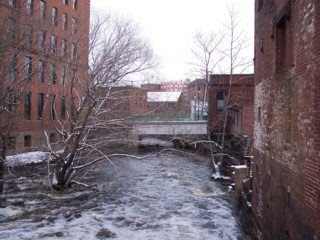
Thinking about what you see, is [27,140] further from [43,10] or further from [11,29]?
Result: [11,29]

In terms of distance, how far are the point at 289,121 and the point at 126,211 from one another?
368 inches

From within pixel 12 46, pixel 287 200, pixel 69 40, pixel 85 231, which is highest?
pixel 69 40

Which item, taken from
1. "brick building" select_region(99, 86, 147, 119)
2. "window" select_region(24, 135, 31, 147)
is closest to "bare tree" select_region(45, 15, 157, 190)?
"brick building" select_region(99, 86, 147, 119)

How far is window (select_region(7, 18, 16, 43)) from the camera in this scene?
15016 mm

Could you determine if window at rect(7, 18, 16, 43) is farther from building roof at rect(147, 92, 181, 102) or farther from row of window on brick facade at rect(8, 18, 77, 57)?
building roof at rect(147, 92, 181, 102)

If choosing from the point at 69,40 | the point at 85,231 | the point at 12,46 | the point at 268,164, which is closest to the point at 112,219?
Answer: the point at 85,231

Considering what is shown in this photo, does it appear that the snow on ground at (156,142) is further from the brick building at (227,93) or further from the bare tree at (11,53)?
the bare tree at (11,53)

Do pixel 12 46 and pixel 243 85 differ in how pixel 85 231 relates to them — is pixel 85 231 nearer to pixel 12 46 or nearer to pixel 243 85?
pixel 12 46

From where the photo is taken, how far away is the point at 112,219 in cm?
1389

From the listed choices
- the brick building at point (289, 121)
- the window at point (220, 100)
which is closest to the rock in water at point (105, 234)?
the brick building at point (289, 121)

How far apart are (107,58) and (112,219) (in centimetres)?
798

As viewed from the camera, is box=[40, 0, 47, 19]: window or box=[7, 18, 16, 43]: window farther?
box=[40, 0, 47, 19]: window

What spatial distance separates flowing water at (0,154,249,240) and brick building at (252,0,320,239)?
323 cm

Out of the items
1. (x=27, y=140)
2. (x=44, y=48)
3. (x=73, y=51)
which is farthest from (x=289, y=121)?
(x=27, y=140)
